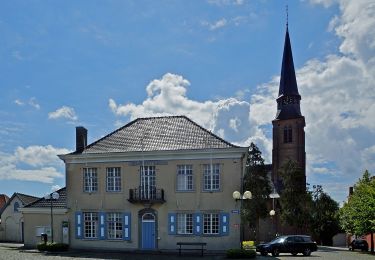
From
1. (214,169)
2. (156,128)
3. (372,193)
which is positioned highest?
(156,128)

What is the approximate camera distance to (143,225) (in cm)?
2942

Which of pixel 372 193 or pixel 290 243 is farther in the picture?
pixel 372 193

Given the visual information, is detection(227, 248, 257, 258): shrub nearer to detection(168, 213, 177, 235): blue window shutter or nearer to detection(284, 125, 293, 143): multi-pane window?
detection(168, 213, 177, 235): blue window shutter

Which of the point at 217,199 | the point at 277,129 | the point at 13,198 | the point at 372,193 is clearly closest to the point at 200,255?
the point at 217,199

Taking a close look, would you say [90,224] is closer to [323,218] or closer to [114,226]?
[114,226]

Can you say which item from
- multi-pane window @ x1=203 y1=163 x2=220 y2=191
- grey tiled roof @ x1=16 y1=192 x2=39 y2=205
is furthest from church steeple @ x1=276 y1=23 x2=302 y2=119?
multi-pane window @ x1=203 y1=163 x2=220 y2=191

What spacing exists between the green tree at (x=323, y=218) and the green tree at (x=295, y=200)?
234 centimetres

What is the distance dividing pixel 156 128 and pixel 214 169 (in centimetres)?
577

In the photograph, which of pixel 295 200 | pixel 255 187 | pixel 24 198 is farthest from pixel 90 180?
pixel 295 200

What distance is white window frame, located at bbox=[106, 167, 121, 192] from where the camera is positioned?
30.3m

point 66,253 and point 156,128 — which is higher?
point 156,128

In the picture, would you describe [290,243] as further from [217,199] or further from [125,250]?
[125,250]

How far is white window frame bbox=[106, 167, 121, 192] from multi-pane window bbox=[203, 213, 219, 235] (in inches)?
245

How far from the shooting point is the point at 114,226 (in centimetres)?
3005
